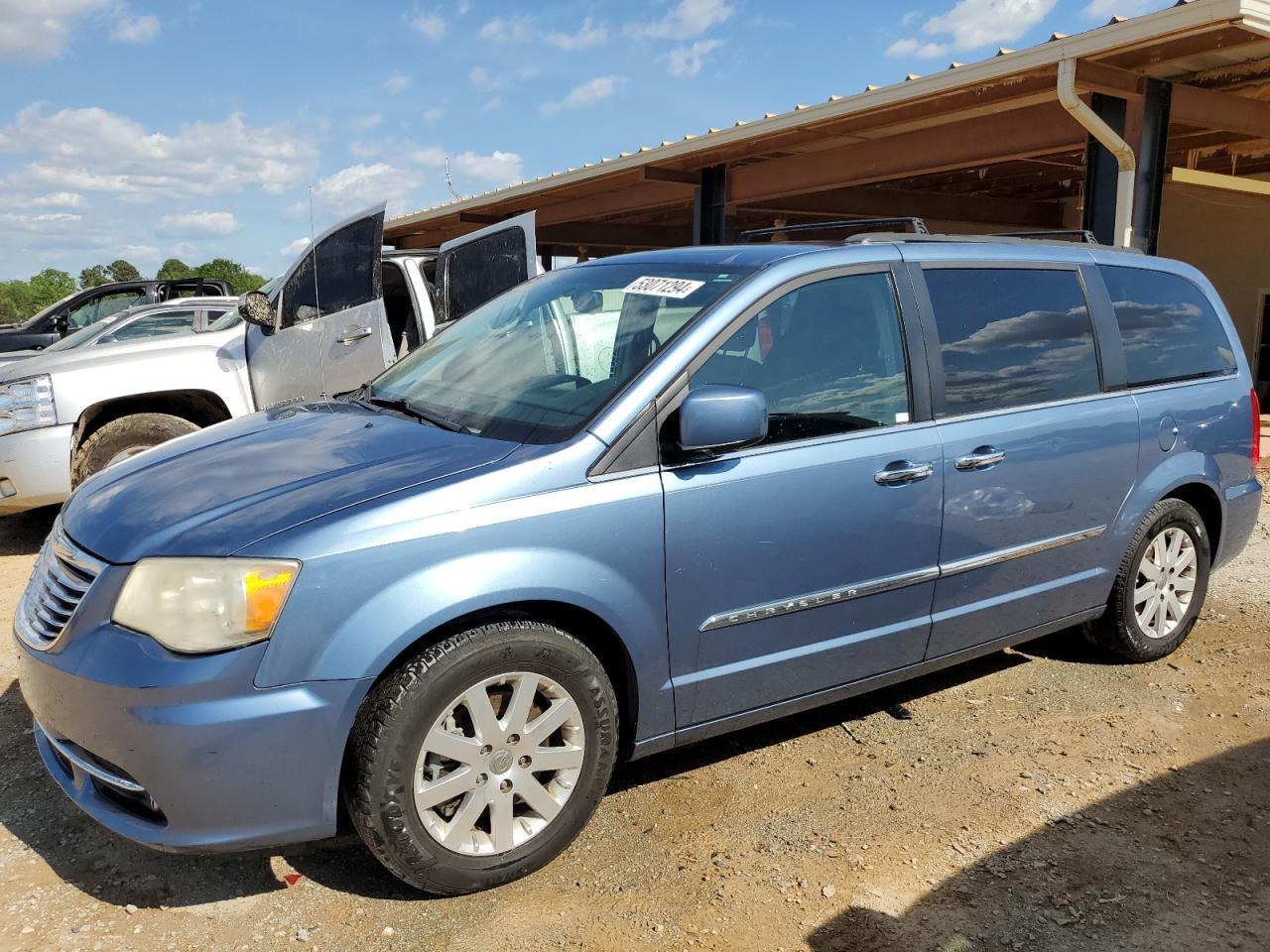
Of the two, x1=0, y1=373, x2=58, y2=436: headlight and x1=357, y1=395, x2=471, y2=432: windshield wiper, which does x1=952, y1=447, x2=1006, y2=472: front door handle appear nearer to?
x1=357, y1=395, x2=471, y2=432: windshield wiper

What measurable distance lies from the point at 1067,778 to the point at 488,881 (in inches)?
77.6

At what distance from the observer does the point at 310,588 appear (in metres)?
2.36

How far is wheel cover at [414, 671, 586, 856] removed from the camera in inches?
101

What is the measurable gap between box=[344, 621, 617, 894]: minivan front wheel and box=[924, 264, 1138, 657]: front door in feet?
4.63

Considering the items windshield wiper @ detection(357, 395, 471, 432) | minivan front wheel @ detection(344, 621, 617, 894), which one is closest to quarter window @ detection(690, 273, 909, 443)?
windshield wiper @ detection(357, 395, 471, 432)

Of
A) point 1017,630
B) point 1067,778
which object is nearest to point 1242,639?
point 1017,630

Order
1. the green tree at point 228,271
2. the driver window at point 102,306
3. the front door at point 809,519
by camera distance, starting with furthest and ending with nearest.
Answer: the green tree at point 228,271 → the driver window at point 102,306 → the front door at point 809,519

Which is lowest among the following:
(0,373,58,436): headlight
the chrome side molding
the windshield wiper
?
the chrome side molding

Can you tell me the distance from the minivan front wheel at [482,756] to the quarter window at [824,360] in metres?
0.95

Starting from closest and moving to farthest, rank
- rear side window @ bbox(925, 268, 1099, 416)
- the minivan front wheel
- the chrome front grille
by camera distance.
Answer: the minivan front wheel
the chrome front grille
rear side window @ bbox(925, 268, 1099, 416)

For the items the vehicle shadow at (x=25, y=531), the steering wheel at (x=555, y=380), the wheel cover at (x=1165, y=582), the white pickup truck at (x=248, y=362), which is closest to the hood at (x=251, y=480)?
the steering wheel at (x=555, y=380)

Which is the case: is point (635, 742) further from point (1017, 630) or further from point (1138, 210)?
point (1138, 210)

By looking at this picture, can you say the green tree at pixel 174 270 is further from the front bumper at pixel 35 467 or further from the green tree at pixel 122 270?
the front bumper at pixel 35 467

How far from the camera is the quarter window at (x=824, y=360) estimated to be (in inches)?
120
